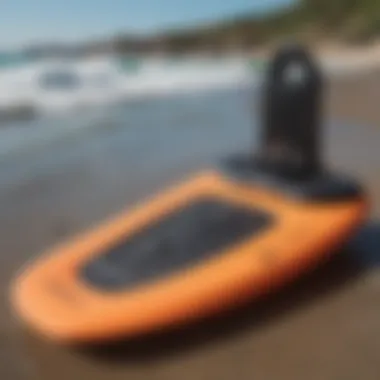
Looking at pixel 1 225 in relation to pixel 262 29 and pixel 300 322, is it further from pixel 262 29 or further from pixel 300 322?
pixel 262 29

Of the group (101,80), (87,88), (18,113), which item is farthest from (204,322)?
(101,80)

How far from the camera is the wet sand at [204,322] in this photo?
1315mm

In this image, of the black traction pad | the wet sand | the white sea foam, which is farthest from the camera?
the white sea foam

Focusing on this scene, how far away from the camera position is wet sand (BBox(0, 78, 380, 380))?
1315mm

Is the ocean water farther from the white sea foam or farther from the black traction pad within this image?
the black traction pad

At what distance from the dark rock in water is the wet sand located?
1.36 meters

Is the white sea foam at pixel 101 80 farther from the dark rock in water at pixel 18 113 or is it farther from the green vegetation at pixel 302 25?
the green vegetation at pixel 302 25

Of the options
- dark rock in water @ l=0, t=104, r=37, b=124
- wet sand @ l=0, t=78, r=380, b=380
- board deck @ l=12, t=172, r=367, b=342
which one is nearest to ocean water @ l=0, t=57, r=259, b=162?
dark rock in water @ l=0, t=104, r=37, b=124

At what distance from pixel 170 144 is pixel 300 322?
1.85 meters

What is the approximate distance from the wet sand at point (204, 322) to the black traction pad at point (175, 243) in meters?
0.12

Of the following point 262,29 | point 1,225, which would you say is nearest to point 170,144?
point 1,225

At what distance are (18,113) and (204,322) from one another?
138 inches

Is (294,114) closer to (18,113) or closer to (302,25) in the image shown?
(18,113)

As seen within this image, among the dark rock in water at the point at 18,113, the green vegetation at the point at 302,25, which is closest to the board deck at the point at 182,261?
the dark rock in water at the point at 18,113
